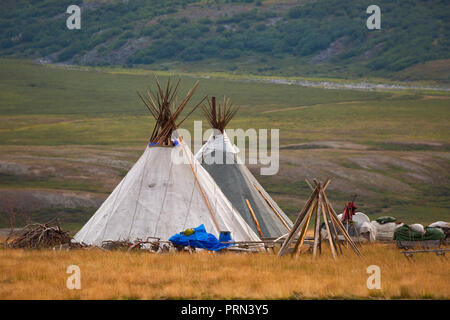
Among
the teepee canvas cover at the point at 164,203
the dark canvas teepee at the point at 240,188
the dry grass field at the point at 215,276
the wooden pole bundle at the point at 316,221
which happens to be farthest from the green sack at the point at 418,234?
the dark canvas teepee at the point at 240,188

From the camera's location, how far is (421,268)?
46.5ft

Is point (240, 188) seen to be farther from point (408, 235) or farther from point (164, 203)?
point (408, 235)

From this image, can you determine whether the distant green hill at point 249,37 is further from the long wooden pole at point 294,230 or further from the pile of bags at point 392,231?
the long wooden pole at point 294,230

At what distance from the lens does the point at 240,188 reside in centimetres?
2038

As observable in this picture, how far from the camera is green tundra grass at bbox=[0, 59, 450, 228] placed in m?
40.7

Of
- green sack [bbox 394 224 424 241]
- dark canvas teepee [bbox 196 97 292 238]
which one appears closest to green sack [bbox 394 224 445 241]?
green sack [bbox 394 224 424 241]

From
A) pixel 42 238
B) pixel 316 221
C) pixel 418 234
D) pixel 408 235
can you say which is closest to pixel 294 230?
pixel 316 221

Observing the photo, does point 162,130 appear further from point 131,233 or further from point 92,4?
point 92,4

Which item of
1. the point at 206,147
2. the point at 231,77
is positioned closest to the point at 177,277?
the point at 206,147

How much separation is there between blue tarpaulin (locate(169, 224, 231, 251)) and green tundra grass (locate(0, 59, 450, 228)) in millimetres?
15933

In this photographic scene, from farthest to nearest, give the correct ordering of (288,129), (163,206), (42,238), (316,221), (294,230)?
1. (288,129)
2. (163,206)
3. (42,238)
4. (294,230)
5. (316,221)

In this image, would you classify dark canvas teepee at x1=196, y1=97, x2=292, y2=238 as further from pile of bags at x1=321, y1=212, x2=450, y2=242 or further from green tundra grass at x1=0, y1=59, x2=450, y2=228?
green tundra grass at x1=0, y1=59, x2=450, y2=228

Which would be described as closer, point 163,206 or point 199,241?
point 199,241

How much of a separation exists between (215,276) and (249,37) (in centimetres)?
13755
